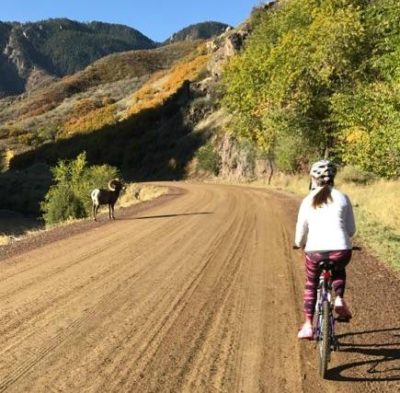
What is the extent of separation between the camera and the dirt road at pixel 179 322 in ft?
19.2

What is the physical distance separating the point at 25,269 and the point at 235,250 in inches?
189

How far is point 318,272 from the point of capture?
6250 mm

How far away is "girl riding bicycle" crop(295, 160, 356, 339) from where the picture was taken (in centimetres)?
609

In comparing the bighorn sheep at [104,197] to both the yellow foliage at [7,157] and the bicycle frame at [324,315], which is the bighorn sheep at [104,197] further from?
the yellow foliage at [7,157]

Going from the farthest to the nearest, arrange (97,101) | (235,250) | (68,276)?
(97,101)
(235,250)
(68,276)

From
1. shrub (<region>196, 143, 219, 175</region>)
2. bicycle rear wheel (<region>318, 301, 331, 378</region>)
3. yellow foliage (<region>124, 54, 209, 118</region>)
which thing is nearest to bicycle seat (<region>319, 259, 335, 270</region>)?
bicycle rear wheel (<region>318, 301, 331, 378</region>)

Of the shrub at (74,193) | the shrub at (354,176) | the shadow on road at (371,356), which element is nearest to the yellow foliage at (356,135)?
the shrub at (354,176)

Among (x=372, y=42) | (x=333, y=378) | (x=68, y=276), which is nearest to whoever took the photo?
(x=333, y=378)

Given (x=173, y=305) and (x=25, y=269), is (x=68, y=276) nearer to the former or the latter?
(x=25, y=269)

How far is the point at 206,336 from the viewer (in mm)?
7203

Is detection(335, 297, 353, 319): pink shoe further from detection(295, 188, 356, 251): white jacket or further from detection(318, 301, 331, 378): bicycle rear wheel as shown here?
detection(295, 188, 356, 251): white jacket

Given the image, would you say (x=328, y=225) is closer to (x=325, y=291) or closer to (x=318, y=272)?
(x=318, y=272)

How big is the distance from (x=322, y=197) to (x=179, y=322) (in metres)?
2.84

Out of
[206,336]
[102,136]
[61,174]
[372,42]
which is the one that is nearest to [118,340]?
[206,336]
